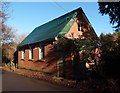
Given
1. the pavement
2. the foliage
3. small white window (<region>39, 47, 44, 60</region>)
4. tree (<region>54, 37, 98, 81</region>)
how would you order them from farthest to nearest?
small white window (<region>39, 47, 44, 60</region>), tree (<region>54, 37, 98, 81</region>), the foliage, the pavement

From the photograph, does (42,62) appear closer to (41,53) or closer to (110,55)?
(41,53)

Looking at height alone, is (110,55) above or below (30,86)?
above

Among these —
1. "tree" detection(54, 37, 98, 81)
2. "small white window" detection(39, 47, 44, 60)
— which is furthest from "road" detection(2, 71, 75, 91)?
"small white window" detection(39, 47, 44, 60)

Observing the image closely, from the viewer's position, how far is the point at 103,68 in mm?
17500

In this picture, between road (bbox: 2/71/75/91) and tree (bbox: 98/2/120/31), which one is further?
tree (bbox: 98/2/120/31)

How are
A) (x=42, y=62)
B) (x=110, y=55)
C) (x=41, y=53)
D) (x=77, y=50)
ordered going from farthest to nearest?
(x=41, y=53) < (x=42, y=62) < (x=77, y=50) < (x=110, y=55)

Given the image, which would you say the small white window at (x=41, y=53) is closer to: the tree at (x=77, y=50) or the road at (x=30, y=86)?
the tree at (x=77, y=50)

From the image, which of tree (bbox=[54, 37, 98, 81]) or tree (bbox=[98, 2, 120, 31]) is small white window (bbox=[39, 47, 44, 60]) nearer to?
tree (bbox=[54, 37, 98, 81])

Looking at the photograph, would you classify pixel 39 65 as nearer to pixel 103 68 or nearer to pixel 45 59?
pixel 45 59

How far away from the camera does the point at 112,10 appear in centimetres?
2048

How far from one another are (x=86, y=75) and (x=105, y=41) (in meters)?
3.96

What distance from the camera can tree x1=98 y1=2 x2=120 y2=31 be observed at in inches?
787

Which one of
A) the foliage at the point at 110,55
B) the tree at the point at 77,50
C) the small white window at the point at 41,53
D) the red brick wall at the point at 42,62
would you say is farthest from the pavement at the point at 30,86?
the small white window at the point at 41,53

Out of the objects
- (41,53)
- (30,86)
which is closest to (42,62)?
(41,53)
